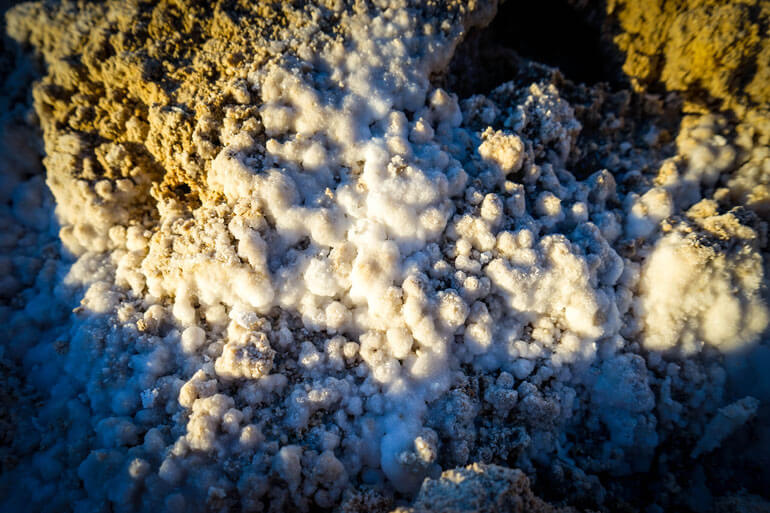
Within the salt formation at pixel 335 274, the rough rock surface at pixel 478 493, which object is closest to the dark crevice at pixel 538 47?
the salt formation at pixel 335 274

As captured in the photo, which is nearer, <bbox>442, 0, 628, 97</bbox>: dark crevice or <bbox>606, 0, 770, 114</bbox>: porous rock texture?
<bbox>606, 0, 770, 114</bbox>: porous rock texture

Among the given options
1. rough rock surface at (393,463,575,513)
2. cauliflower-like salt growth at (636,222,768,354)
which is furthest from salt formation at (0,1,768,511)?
rough rock surface at (393,463,575,513)

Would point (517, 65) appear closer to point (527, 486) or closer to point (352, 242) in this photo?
point (352, 242)

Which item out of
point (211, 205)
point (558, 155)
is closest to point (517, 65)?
point (558, 155)

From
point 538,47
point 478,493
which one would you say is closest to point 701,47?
point 538,47

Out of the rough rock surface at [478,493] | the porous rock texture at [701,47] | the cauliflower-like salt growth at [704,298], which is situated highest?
the porous rock texture at [701,47]

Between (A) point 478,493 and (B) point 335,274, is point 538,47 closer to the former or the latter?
(B) point 335,274

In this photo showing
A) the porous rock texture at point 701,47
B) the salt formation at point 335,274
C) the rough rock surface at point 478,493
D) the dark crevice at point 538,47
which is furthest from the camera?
the dark crevice at point 538,47

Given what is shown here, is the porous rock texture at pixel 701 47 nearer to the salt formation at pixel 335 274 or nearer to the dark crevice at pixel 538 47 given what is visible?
the dark crevice at pixel 538 47

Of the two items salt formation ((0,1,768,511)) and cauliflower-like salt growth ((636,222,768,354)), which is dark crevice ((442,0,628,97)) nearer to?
salt formation ((0,1,768,511))
